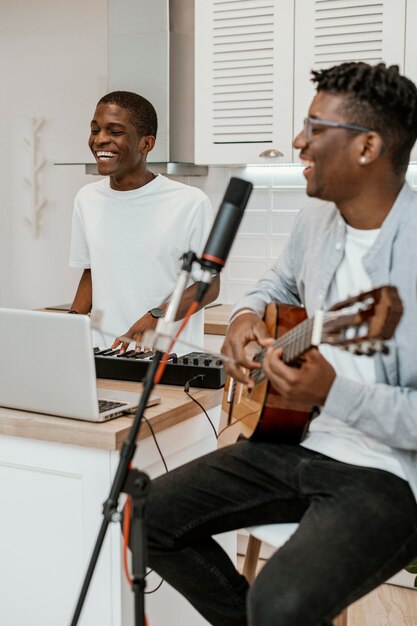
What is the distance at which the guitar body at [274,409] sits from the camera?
1.62 metres

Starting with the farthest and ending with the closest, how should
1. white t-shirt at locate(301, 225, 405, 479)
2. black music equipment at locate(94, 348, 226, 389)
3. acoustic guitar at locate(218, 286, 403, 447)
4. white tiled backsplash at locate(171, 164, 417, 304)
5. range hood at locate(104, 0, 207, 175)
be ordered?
→ white tiled backsplash at locate(171, 164, 417, 304) < range hood at locate(104, 0, 207, 175) < black music equipment at locate(94, 348, 226, 389) < white t-shirt at locate(301, 225, 405, 479) < acoustic guitar at locate(218, 286, 403, 447)

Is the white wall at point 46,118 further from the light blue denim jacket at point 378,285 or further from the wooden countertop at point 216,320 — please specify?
the light blue denim jacket at point 378,285

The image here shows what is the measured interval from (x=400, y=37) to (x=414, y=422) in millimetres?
2176

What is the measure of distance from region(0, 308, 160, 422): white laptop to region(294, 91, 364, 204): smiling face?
553 millimetres

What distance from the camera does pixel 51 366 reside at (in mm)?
1674

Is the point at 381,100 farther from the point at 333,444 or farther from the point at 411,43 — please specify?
the point at 411,43

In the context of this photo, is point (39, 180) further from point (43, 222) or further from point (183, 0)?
point (183, 0)

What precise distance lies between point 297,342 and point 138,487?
36cm

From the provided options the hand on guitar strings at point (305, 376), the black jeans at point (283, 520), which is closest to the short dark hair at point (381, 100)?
the hand on guitar strings at point (305, 376)

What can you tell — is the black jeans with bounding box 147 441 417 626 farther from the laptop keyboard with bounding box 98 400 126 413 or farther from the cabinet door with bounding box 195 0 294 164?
the cabinet door with bounding box 195 0 294 164

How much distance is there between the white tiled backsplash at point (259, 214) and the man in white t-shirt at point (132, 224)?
1062 millimetres

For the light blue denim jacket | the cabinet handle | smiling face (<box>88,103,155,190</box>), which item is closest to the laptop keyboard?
the light blue denim jacket

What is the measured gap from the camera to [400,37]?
10.2 feet

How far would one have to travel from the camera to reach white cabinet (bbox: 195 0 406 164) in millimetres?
3164
